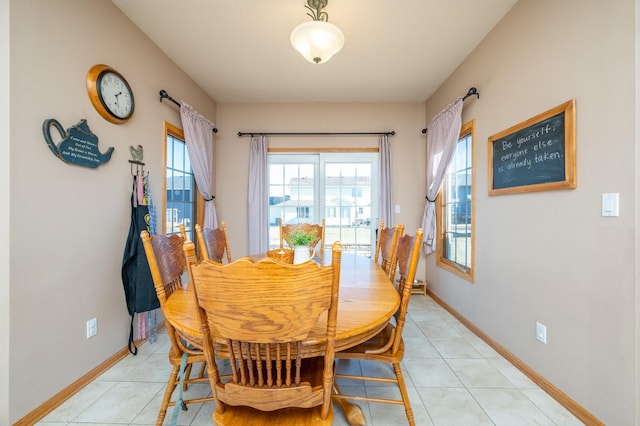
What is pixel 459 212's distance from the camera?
3154 millimetres

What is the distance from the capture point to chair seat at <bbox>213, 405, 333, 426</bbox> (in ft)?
3.08

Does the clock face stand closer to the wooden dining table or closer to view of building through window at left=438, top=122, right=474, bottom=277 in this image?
the wooden dining table

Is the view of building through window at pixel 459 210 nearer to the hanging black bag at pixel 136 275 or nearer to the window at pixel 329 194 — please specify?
the window at pixel 329 194

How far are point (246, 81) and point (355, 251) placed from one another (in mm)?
2681

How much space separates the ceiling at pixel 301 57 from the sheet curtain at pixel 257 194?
0.70 metres

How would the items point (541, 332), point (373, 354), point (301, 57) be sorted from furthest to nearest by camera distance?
point (301, 57) → point (541, 332) → point (373, 354)

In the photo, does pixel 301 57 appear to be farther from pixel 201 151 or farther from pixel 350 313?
pixel 350 313

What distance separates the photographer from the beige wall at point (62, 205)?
146cm

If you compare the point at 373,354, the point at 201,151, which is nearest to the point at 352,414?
the point at 373,354

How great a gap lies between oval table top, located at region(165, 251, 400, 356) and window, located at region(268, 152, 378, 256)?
2428 millimetres

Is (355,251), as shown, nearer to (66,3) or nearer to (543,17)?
(543,17)

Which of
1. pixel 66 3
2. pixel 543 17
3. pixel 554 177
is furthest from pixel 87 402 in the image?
pixel 543 17

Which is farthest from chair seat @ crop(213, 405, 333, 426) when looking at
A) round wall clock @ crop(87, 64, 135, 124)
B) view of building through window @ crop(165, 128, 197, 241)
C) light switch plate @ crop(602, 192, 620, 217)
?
view of building through window @ crop(165, 128, 197, 241)

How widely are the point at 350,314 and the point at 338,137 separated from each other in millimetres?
3164
